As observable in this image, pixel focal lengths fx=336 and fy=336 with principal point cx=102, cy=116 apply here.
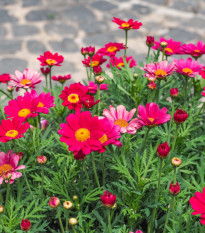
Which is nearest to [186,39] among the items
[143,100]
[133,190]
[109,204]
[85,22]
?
[85,22]

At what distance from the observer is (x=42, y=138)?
114cm

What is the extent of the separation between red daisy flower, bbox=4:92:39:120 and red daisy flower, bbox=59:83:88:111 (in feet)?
0.31

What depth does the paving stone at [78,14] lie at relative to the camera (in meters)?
3.26

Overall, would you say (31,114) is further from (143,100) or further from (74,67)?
(74,67)

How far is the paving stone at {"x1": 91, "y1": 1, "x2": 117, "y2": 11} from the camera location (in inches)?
135

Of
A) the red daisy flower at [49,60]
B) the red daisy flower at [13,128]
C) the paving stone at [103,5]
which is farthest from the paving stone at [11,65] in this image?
the red daisy flower at [13,128]

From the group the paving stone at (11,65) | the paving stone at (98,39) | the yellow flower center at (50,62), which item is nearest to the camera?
the yellow flower center at (50,62)

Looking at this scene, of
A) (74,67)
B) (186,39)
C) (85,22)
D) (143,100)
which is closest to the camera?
(143,100)

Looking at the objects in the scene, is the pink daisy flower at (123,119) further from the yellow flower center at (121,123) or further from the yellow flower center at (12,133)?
the yellow flower center at (12,133)

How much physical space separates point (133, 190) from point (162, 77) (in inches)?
14.1

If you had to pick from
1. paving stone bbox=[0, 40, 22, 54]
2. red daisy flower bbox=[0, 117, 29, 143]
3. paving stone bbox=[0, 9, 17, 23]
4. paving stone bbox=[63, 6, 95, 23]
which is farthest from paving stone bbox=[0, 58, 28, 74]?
red daisy flower bbox=[0, 117, 29, 143]

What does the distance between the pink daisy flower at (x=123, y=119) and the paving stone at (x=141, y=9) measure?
2.64 metres

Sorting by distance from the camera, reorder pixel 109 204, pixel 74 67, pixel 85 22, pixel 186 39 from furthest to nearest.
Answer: pixel 85 22 < pixel 186 39 < pixel 74 67 < pixel 109 204

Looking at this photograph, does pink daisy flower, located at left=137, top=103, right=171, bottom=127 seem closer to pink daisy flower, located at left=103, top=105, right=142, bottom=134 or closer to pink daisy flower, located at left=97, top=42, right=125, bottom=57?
pink daisy flower, located at left=103, top=105, right=142, bottom=134
